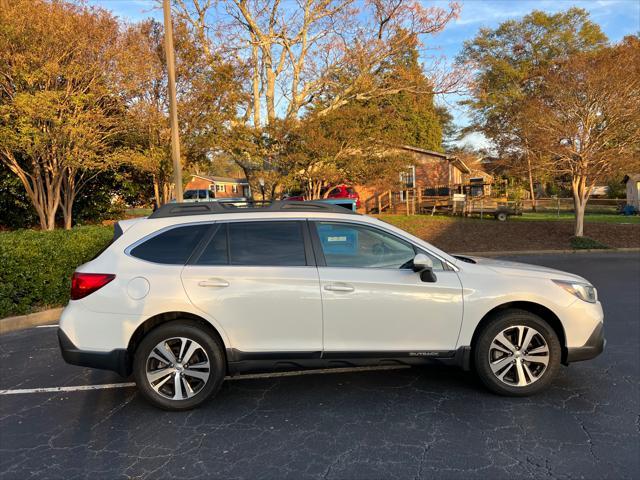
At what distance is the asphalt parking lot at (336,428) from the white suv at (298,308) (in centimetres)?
34

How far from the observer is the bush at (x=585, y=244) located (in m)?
14.8

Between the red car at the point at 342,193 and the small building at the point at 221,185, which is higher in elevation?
the small building at the point at 221,185

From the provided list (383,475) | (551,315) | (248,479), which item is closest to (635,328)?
(551,315)

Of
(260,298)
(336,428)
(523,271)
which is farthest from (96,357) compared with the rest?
(523,271)

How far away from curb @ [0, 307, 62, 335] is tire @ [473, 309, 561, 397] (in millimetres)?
6290

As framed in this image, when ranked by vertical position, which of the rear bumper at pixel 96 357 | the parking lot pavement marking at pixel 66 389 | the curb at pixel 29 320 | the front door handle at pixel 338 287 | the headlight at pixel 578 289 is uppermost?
the front door handle at pixel 338 287

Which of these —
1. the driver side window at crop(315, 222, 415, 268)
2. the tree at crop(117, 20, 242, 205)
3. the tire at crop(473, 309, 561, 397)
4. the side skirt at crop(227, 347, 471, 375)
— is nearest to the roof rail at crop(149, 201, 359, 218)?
the driver side window at crop(315, 222, 415, 268)

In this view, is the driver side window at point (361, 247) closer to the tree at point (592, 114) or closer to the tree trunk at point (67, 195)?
the tree trunk at point (67, 195)

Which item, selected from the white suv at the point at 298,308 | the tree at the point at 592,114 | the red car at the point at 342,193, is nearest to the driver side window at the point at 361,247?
the white suv at the point at 298,308

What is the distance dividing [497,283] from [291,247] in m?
1.78

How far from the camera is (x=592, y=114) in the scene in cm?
1401

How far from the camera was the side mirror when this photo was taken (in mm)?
3650

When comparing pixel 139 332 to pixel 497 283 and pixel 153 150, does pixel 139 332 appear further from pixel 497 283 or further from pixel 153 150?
pixel 153 150

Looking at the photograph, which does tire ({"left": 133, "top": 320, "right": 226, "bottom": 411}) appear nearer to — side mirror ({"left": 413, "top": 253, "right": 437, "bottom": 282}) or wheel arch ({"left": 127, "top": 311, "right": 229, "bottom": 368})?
wheel arch ({"left": 127, "top": 311, "right": 229, "bottom": 368})
